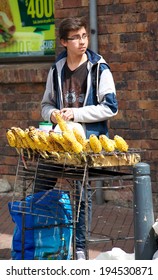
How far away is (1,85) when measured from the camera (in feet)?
32.2

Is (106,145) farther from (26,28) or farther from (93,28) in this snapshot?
(26,28)

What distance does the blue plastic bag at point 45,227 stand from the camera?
609cm

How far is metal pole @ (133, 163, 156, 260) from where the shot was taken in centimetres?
525

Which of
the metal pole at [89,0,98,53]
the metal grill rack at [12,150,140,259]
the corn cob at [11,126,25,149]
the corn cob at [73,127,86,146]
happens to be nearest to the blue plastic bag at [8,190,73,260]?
the metal grill rack at [12,150,140,259]

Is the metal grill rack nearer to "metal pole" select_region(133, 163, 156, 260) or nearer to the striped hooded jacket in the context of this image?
"metal pole" select_region(133, 163, 156, 260)

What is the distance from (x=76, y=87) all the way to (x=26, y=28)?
4.04m

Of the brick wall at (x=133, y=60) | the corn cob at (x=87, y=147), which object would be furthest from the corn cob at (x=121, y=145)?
the brick wall at (x=133, y=60)

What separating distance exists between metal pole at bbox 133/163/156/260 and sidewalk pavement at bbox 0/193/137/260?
1586mm

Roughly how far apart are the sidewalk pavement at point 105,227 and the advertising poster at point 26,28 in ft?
6.10

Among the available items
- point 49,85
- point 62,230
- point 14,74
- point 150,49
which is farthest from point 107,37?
point 62,230
